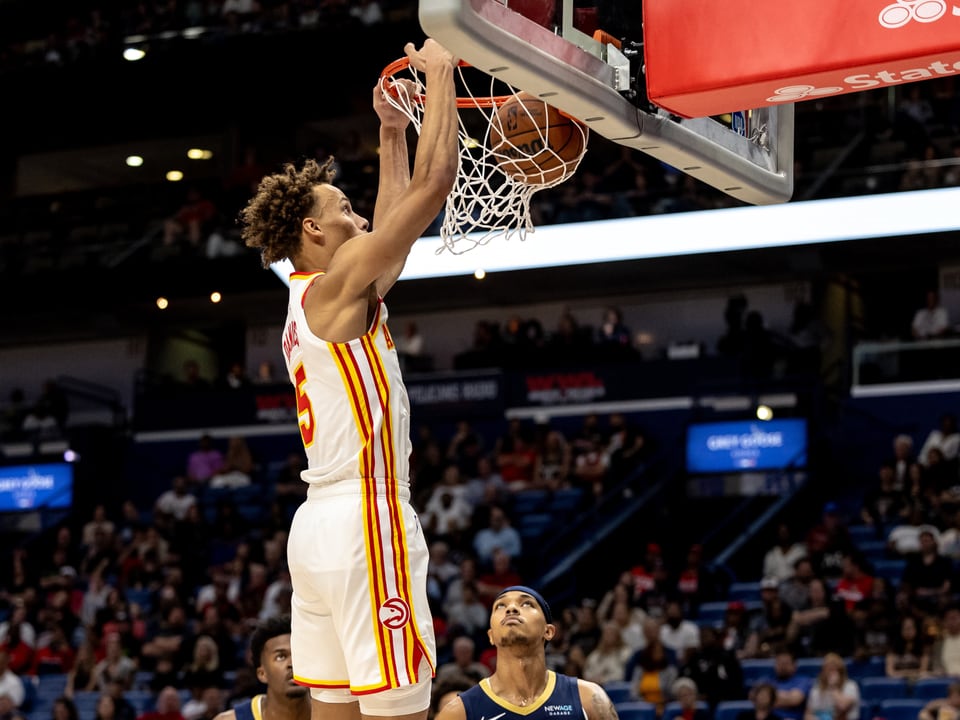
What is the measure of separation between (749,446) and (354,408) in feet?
40.9

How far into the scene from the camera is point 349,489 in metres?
3.81

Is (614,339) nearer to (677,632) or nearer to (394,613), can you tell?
(677,632)

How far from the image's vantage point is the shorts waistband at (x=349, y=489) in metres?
3.80

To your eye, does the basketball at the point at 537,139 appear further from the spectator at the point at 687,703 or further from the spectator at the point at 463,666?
the spectator at the point at 687,703

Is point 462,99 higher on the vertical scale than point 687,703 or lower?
higher

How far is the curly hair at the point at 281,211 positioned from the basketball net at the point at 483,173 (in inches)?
15.5

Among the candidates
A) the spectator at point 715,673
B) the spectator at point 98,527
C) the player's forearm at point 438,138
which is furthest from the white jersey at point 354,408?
the spectator at point 98,527

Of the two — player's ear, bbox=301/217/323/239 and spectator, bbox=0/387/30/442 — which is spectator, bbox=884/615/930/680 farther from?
spectator, bbox=0/387/30/442

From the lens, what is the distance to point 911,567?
1177 centimetres

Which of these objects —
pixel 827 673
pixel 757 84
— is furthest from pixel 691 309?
pixel 757 84

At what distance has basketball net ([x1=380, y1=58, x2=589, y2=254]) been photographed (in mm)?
4379

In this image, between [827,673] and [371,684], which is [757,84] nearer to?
[371,684]

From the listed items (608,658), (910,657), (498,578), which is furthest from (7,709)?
(910,657)

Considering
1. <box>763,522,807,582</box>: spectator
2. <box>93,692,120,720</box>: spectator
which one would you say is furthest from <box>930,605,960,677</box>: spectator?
<box>93,692,120,720</box>: spectator
